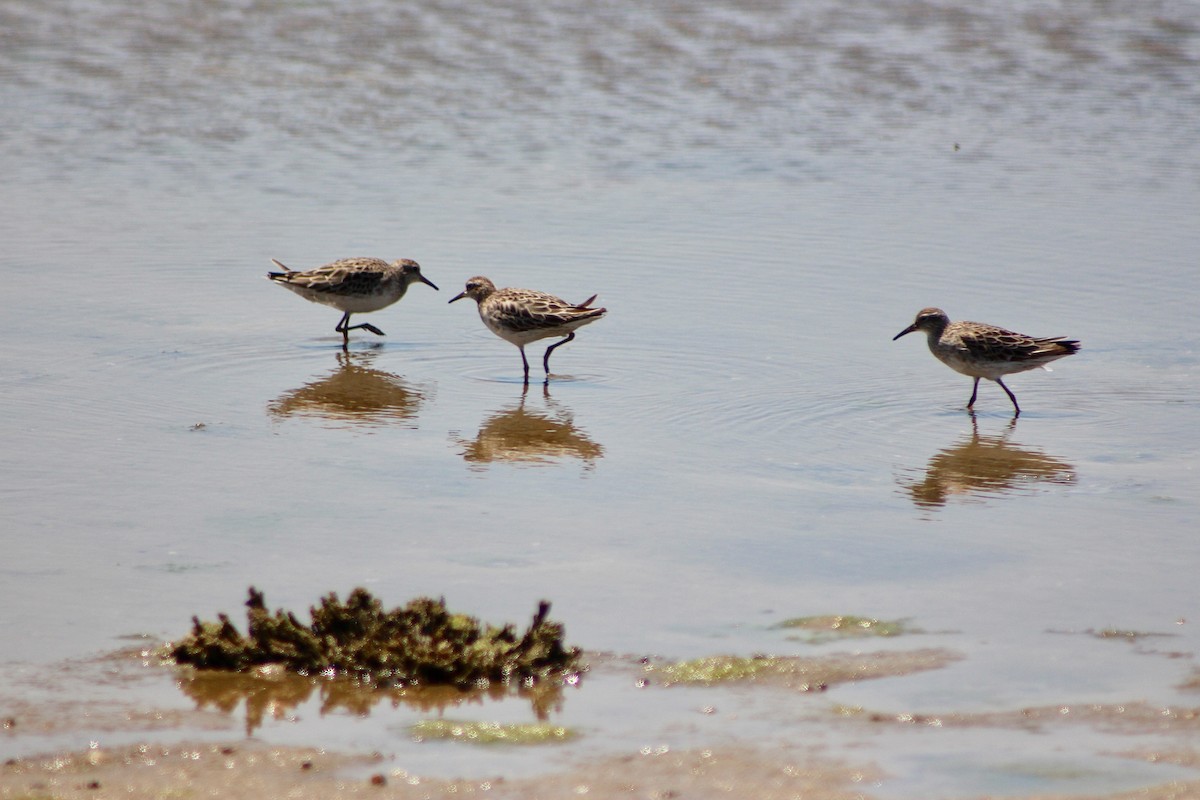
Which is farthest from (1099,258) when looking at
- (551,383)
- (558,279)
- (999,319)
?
(551,383)

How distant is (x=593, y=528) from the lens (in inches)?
374

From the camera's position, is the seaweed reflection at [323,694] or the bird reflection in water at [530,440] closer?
the seaweed reflection at [323,694]

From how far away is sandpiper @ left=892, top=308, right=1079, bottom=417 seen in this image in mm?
12656

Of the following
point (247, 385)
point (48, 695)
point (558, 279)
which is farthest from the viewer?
point (558, 279)

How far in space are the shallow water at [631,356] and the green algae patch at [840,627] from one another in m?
0.15

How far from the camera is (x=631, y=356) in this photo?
45.2ft

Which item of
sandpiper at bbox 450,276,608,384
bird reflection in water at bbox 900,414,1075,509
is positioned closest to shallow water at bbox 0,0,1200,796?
bird reflection in water at bbox 900,414,1075,509

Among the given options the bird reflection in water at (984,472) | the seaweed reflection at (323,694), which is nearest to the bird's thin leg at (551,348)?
the bird reflection in water at (984,472)

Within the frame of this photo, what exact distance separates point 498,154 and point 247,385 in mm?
9469

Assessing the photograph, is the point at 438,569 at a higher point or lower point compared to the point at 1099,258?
lower

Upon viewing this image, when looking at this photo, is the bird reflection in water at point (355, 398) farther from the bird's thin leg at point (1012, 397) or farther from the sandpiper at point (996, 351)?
the bird's thin leg at point (1012, 397)

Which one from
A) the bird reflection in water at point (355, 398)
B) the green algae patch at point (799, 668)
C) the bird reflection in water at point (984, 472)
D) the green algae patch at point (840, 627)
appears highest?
the bird reflection in water at point (355, 398)

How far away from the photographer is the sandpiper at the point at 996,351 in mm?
12656

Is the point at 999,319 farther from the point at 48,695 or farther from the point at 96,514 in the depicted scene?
the point at 48,695
